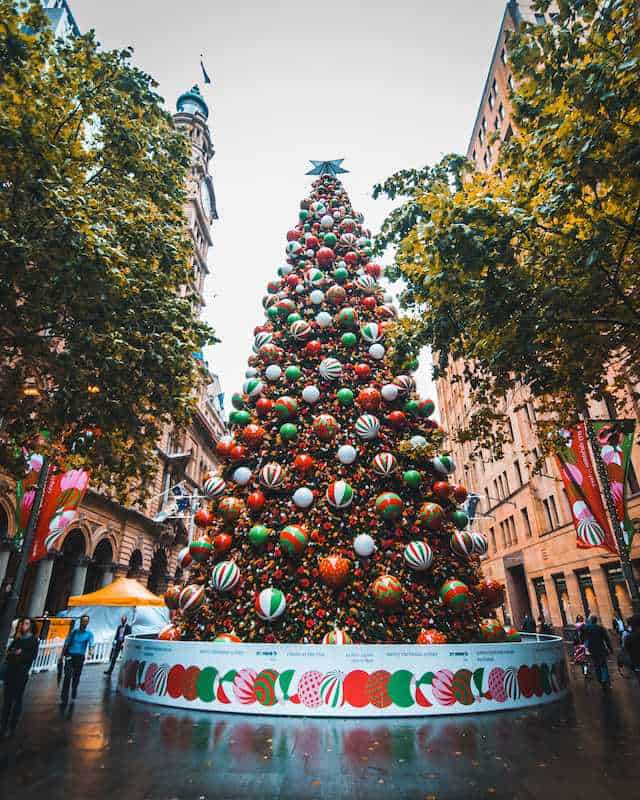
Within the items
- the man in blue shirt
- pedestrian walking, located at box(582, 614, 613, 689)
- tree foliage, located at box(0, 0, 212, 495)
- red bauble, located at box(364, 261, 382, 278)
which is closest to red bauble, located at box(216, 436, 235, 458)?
tree foliage, located at box(0, 0, 212, 495)

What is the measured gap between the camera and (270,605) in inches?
324

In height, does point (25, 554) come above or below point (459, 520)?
below

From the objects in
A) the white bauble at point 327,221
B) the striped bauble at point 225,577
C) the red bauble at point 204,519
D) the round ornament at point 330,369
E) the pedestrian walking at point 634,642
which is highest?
the white bauble at point 327,221

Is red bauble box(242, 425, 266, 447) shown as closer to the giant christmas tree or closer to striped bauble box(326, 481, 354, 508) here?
the giant christmas tree

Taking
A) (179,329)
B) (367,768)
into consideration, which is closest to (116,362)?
(179,329)

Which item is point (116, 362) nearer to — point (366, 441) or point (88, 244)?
point (88, 244)

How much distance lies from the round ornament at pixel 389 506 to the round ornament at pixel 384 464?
54 centimetres

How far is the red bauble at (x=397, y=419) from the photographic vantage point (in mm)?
10383

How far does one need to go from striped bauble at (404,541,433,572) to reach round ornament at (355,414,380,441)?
7.98ft

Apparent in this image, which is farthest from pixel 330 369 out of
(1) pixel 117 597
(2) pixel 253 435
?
(1) pixel 117 597

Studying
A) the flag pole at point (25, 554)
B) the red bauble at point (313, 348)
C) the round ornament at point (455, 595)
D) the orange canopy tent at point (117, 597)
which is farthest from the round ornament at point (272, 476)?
the orange canopy tent at point (117, 597)

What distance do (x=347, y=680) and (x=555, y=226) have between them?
8718 mm

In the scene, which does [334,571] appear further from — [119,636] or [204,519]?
[119,636]

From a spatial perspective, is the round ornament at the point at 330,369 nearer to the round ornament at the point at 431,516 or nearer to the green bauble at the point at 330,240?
the round ornament at the point at 431,516
